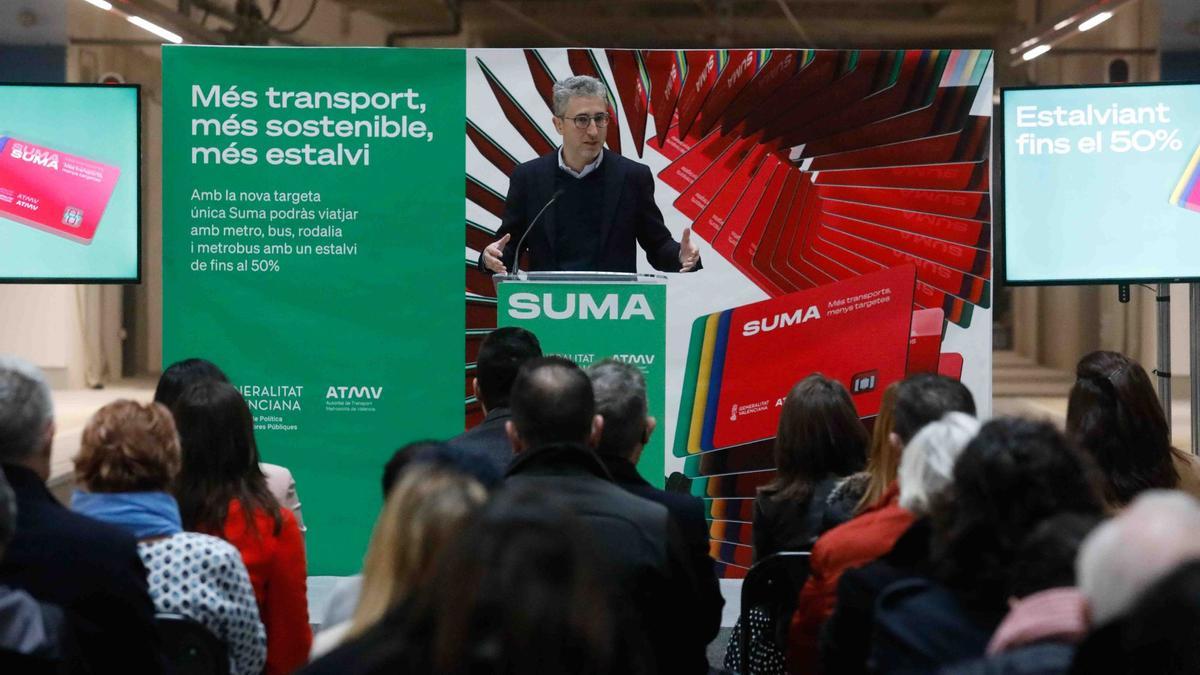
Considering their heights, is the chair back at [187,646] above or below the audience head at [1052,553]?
below

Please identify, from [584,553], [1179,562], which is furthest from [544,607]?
[1179,562]

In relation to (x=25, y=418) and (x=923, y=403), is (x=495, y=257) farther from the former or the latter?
(x=25, y=418)

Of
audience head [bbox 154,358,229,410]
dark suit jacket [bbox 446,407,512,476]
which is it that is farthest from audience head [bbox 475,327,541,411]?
audience head [bbox 154,358,229,410]

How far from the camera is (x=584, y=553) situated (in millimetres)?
1289

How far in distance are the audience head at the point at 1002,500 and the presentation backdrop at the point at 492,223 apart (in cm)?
330

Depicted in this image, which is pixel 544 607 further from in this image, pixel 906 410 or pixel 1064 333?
pixel 1064 333

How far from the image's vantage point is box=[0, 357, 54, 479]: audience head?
7.66 feet

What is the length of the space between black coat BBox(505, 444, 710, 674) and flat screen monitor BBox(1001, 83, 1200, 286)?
9.31 feet

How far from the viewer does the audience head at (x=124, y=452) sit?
8.29 feet

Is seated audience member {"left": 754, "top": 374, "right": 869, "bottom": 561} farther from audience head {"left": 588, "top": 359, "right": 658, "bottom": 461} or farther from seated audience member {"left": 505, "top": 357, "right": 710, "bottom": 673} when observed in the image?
seated audience member {"left": 505, "top": 357, "right": 710, "bottom": 673}

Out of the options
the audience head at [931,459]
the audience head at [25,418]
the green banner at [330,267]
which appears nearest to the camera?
the audience head at [931,459]

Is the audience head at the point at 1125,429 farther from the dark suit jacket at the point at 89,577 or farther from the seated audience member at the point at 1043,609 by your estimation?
the dark suit jacket at the point at 89,577

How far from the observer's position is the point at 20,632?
193 centimetres

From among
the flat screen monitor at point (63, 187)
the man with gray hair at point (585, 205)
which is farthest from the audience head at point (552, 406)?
the flat screen monitor at point (63, 187)
